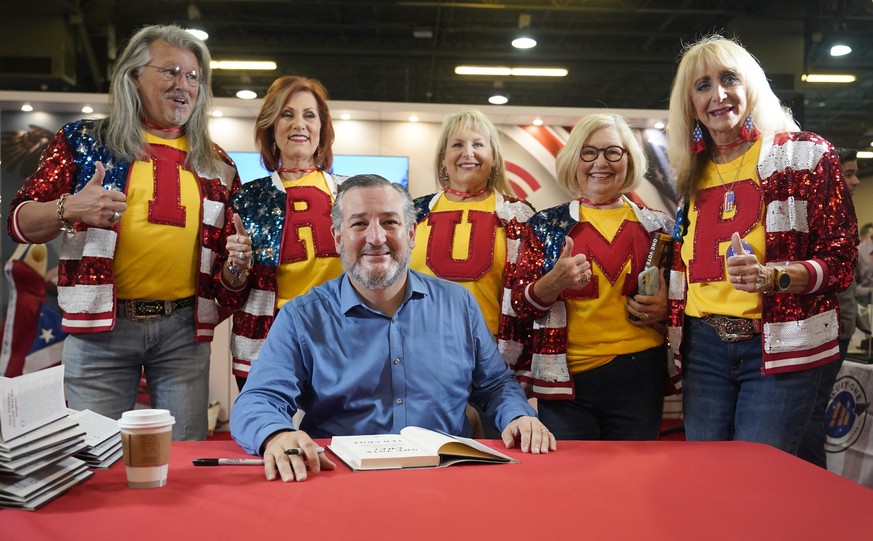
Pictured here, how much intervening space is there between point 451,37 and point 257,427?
1078cm

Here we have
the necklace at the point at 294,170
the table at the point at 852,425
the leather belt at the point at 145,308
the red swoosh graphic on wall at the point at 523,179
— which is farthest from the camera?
the red swoosh graphic on wall at the point at 523,179

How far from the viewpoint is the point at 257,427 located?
162 cm

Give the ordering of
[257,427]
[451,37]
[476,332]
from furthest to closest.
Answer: [451,37] < [476,332] < [257,427]

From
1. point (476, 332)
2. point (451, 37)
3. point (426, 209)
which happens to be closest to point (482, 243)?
point (426, 209)

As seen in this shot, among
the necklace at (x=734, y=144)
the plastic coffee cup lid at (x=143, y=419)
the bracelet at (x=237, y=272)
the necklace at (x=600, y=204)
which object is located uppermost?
the necklace at (x=734, y=144)

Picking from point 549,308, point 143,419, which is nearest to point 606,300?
point 549,308

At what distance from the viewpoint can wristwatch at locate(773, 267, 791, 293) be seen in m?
2.09

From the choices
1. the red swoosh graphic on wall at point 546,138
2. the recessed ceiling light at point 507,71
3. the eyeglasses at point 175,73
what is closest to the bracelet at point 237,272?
the eyeglasses at point 175,73

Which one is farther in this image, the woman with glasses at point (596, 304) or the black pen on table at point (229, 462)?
the woman with glasses at point (596, 304)

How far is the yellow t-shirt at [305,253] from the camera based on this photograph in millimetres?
2750

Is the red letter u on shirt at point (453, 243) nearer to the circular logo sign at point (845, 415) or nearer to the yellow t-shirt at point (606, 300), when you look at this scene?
the yellow t-shirt at point (606, 300)


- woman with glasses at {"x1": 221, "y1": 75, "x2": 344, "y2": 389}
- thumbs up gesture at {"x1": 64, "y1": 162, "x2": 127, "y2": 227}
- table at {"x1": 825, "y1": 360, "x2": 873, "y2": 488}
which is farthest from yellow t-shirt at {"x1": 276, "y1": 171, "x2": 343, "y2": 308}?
table at {"x1": 825, "y1": 360, "x2": 873, "y2": 488}

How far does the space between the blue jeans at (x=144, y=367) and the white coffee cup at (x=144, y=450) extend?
46.7 inches

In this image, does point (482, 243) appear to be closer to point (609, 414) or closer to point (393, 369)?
point (609, 414)
